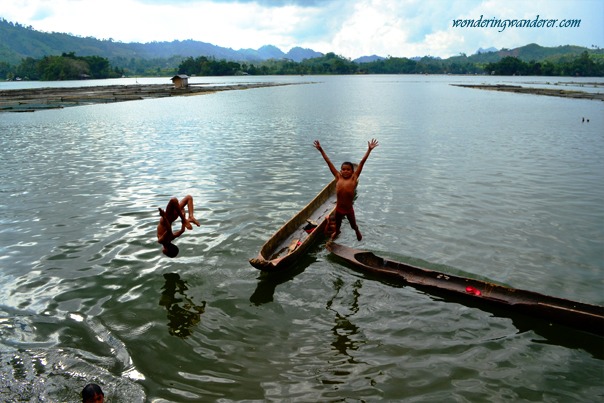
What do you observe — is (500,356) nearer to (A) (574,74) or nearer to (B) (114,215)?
(B) (114,215)

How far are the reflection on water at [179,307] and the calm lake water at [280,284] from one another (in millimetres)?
50

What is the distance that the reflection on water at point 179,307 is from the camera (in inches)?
319

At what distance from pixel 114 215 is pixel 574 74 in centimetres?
20500

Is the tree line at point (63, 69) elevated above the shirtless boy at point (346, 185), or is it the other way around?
the tree line at point (63, 69)

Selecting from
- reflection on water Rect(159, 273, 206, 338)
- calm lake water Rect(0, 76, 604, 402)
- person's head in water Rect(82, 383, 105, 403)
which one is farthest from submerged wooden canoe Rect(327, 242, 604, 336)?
person's head in water Rect(82, 383, 105, 403)

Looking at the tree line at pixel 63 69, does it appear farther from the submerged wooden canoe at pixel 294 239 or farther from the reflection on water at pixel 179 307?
the reflection on water at pixel 179 307

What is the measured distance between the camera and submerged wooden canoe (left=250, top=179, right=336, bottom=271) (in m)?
9.56

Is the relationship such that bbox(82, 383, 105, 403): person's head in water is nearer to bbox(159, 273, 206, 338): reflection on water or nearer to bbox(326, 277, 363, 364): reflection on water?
bbox(159, 273, 206, 338): reflection on water

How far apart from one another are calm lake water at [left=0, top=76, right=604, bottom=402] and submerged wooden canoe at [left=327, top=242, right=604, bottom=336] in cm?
23

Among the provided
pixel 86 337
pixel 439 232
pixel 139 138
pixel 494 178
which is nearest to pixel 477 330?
pixel 439 232

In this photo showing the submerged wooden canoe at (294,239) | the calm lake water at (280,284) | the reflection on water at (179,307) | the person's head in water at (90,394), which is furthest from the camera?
the submerged wooden canoe at (294,239)

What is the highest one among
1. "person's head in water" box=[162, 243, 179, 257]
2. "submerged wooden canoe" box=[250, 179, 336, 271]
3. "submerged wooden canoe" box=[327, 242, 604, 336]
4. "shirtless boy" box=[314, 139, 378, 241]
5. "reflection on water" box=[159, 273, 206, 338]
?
"shirtless boy" box=[314, 139, 378, 241]

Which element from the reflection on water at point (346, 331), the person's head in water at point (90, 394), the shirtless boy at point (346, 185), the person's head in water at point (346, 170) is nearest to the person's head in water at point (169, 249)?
the reflection on water at point (346, 331)

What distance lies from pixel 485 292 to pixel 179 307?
20.8 feet
